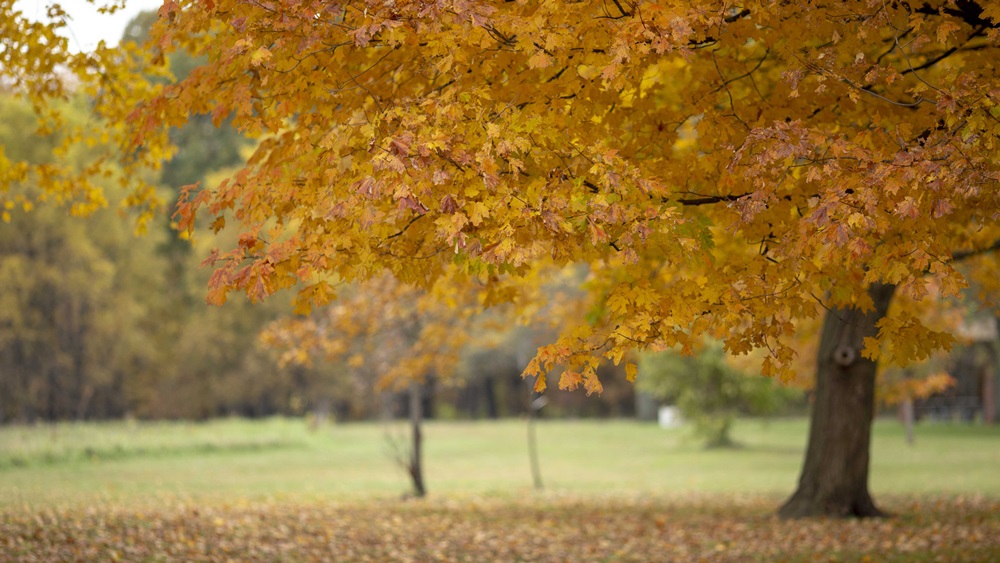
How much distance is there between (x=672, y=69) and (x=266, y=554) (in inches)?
208

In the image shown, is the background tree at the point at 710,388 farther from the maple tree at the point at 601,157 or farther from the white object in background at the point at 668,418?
the maple tree at the point at 601,157

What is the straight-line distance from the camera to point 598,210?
4.74 meters

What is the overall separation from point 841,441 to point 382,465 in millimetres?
14680

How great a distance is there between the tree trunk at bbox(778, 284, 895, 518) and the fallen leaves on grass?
0.43 m

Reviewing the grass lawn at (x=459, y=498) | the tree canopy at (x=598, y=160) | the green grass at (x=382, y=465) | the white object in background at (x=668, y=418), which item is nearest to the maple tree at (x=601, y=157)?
the tree canopy at (x=598, y=160)

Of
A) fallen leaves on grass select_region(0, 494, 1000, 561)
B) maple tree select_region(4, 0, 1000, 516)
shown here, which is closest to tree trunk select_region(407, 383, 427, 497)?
fallen leaves on grass select_region(0, 494, 1000, 561)

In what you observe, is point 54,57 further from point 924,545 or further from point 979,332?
point 979,332

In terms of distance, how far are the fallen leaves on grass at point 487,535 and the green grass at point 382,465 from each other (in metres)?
3.24

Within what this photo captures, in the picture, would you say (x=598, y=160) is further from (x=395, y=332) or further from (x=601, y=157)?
(x=395, y=332)

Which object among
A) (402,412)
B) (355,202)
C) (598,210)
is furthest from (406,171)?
(402,412)

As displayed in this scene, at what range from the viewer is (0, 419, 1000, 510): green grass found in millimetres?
16828

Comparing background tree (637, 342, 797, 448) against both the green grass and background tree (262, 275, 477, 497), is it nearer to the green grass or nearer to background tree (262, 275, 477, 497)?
the green grass

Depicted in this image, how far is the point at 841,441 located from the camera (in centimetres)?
1140

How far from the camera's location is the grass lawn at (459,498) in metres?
8.73
